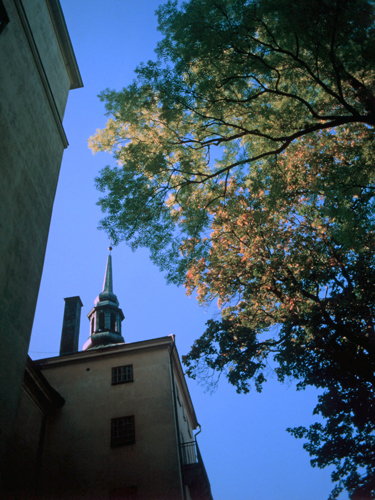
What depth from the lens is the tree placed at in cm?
866

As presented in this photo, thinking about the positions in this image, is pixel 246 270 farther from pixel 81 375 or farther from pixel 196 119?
pixel 81 375

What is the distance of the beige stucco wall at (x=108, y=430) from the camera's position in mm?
14062

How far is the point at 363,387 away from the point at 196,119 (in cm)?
1025

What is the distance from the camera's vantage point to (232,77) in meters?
9.07

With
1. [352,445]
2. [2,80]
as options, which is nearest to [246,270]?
[352,445]

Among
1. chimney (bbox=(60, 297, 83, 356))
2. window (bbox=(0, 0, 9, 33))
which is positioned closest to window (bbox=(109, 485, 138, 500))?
chimney (bbox=(60, 297, 83, 356))

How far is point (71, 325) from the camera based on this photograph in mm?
23188

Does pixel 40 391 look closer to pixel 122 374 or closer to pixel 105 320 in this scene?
pixel 122 374

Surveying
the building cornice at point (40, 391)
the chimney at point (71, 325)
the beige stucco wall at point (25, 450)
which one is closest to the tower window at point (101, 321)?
the chimney at point (71, 325)

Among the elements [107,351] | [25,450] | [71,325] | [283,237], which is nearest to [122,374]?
[107,351]

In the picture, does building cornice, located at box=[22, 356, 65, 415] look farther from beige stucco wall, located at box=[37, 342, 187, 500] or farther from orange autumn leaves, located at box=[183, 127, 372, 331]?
orange autumn leaves, located at box=[183, 127, 372, 331]

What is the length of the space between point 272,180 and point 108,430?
12415 millimetres

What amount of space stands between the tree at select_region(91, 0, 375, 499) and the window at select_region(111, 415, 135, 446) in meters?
4.78

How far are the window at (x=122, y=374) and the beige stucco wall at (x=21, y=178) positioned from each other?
10472 millimetres
